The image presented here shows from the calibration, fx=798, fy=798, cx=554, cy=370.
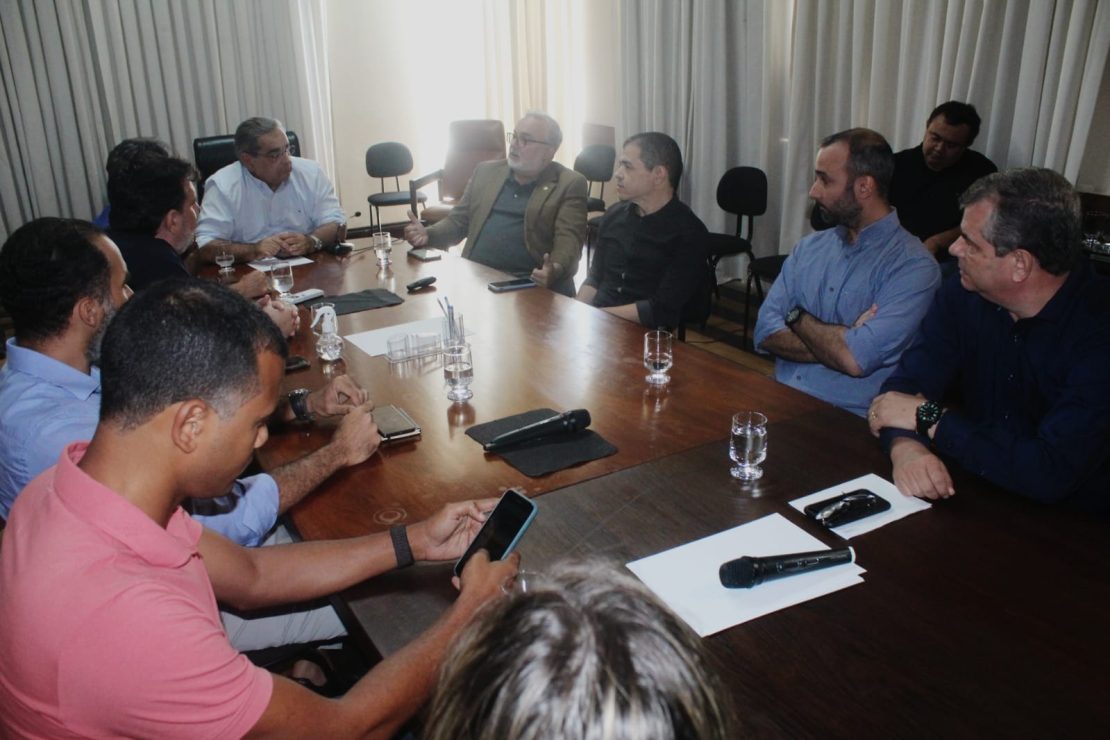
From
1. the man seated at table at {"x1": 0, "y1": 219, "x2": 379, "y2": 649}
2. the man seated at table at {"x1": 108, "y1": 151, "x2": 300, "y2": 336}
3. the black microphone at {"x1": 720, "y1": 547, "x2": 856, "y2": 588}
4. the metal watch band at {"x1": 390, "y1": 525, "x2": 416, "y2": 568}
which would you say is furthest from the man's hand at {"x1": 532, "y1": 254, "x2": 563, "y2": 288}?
the black microphone at {"x1": 720, "y1": 547, "x2": 856, "y2": 588}

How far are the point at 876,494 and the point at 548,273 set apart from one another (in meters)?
2.19

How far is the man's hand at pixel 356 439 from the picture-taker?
1726 mm

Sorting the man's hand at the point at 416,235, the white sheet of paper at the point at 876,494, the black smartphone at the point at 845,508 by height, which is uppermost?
the man's hand at the point at 416,235

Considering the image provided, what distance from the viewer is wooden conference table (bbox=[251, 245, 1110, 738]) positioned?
1.05m

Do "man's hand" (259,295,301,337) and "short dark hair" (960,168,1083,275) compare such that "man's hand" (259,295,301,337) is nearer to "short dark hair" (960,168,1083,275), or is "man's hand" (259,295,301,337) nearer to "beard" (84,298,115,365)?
"beard" (84,298,115,365)

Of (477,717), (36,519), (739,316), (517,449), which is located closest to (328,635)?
(517,449)

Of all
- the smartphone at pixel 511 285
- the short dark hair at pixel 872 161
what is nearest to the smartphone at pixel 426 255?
the smartphone at pixel 511 285

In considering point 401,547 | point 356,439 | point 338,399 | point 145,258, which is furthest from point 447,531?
point 145,258

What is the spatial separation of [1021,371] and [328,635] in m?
1.70

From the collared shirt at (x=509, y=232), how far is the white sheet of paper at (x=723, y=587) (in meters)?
2.73

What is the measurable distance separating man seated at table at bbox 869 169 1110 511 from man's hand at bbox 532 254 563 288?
1738 millimetres

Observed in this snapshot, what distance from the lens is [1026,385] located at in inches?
73.9

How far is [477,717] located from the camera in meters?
0.57

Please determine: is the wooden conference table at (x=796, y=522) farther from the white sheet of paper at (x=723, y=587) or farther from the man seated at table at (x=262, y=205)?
the man seated at table at (x=262, y=205)
